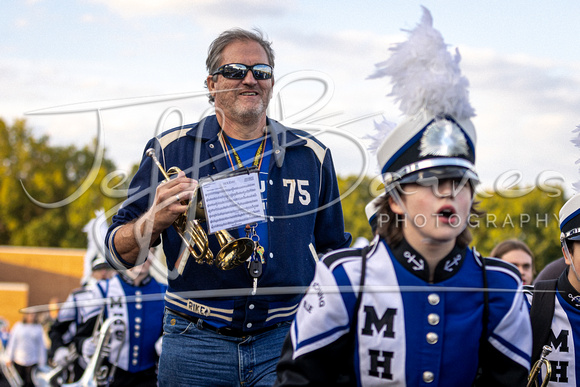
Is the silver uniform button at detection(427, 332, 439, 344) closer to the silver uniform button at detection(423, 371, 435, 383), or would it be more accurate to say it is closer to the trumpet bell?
the silver uniform button at detection(423, 371, 435, 383)

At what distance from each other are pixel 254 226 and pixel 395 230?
51.1 inches

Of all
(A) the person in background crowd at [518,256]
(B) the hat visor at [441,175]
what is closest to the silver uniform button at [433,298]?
(B) the hat visor at [441,175]

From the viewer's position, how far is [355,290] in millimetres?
2801

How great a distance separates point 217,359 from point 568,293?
2.02 metres

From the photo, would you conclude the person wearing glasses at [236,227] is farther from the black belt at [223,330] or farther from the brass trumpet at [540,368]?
the brass trumpet at [540,368]

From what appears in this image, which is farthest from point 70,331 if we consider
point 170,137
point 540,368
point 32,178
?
point 32,178

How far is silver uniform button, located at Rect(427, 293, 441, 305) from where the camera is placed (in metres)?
2.78

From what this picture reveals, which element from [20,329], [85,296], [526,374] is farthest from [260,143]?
[20,329]

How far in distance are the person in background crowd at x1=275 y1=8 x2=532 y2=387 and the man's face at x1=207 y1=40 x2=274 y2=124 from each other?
4.89 ft

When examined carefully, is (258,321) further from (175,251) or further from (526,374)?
(526,374)

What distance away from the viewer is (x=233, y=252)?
386 cm

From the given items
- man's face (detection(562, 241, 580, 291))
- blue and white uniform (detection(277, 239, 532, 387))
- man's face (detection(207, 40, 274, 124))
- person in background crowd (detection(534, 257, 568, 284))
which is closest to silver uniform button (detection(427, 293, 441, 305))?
blue and white uniform (detection(277, 239, 532, 387))

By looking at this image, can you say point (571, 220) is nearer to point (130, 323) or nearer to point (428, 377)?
point (428, 377)

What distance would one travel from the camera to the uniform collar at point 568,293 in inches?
160
